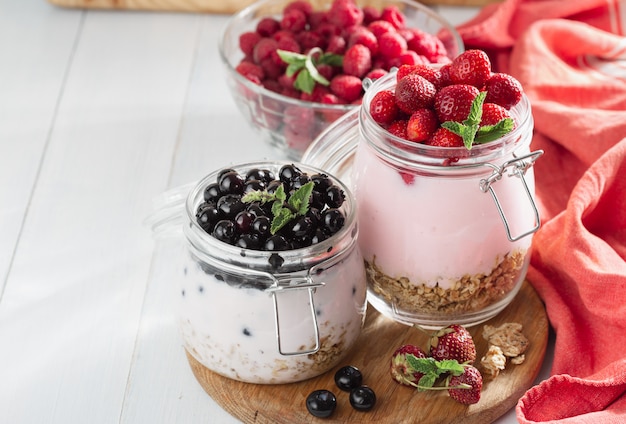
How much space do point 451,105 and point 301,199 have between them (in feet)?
0.71

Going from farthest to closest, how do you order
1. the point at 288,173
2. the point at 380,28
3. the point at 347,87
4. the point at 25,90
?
the point at 25,90
the point at 380,28
the point at 347,87
the point at 288,173

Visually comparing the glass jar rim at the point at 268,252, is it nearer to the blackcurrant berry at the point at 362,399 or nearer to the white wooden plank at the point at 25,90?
the blackcurrant berry at the point at 362,399

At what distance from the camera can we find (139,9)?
2.23m

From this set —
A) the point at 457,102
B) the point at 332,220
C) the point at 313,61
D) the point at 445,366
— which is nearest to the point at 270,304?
the point at 332,220

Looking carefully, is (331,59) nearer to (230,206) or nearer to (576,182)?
(576,182)

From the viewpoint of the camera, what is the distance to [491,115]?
1.11 meters

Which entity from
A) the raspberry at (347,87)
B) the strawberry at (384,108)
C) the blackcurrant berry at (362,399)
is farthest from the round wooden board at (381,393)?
the raspberry at (347,87)

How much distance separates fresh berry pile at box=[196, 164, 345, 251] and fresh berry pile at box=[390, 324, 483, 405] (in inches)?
8.0

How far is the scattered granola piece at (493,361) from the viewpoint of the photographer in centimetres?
120

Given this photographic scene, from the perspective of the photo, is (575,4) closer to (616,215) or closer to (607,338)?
(616,215)

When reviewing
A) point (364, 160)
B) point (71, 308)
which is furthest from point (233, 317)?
point (71, 308)

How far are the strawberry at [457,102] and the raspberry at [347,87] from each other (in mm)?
445

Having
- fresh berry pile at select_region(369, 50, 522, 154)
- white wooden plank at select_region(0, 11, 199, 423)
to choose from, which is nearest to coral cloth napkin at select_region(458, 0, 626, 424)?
fresh berry pile at select_region(369, 50, 522, 154)

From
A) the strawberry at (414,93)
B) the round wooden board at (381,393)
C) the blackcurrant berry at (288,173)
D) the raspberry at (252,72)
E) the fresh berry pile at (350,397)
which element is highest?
the strawberry at (414,93)
